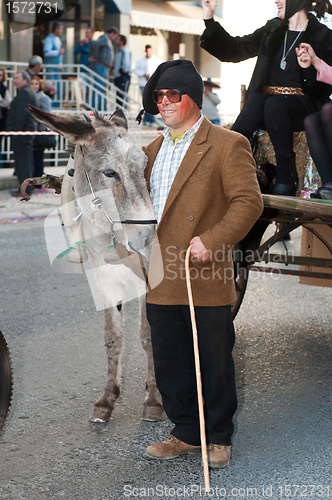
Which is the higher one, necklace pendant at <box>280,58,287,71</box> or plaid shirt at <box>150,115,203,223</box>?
necklace pendant at <box>280,58,287,71</box>

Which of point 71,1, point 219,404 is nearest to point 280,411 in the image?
point 219,404

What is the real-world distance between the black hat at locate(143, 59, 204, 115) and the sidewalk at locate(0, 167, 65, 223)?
8002 millimetres

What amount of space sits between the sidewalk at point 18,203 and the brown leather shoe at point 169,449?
7.99 m

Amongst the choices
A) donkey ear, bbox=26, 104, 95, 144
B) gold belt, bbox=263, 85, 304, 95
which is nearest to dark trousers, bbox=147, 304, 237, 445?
donkey ear, bbox=26, 104, 95, 144

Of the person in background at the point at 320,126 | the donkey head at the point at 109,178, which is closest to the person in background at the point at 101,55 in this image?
the person in background at the point at 320,126

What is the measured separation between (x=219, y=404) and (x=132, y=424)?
76cm

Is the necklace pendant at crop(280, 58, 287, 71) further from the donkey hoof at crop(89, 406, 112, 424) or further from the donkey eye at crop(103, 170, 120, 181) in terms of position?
the donkey hoof at crop(89, 406, 112, 424)

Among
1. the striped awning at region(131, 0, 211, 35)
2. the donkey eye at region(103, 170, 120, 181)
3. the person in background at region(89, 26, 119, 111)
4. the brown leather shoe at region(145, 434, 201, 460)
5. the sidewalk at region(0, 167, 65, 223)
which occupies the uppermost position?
the striped awning at region(131, 0, 211, 35)

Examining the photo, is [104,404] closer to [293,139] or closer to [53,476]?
[53,476]

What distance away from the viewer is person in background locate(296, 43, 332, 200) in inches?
174

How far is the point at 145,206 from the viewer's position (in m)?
3.29

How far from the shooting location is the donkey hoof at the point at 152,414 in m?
3.90

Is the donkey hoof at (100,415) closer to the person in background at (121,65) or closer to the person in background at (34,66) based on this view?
the person in background at (34,66)

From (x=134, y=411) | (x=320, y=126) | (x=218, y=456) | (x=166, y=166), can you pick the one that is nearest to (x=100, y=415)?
(x=134, y=411)
